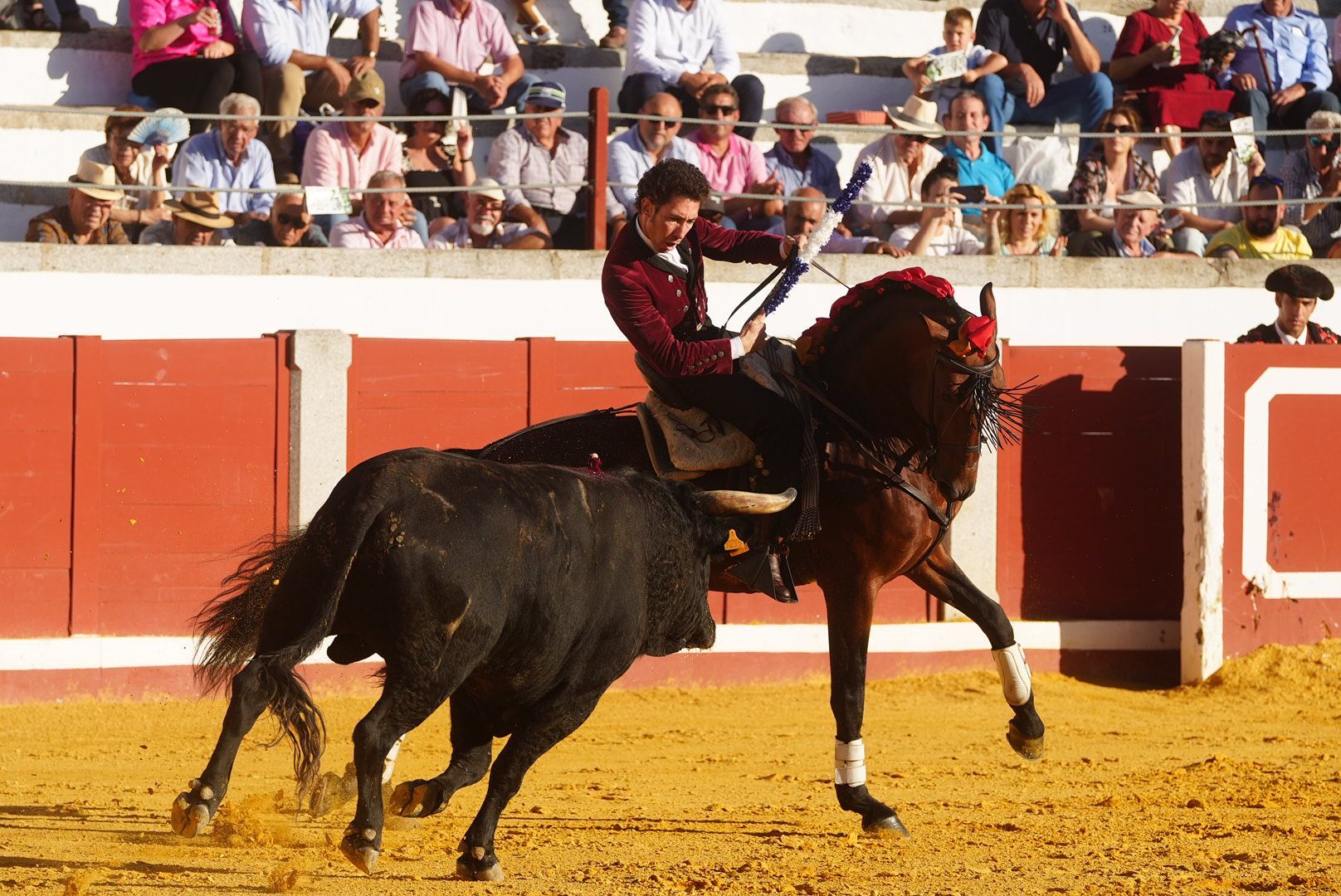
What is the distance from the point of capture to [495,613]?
4.01 meters

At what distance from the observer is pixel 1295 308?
8.93 meters

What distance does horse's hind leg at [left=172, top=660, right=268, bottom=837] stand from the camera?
4055mm

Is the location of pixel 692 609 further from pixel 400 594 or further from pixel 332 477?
pixel 332 477

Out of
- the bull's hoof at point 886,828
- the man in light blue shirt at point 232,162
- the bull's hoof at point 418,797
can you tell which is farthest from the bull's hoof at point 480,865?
the man in light blue shirt at point 232,162

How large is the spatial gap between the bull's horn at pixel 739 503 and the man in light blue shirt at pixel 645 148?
4.85 meters

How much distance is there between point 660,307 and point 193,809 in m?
2.11

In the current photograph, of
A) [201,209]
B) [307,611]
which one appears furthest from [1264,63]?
[307,611]

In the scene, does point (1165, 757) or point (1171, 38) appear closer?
point (1165, 757)

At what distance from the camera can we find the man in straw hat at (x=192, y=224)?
8531 mm

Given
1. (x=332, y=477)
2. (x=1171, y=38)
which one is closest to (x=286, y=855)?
(x=332, y=477)

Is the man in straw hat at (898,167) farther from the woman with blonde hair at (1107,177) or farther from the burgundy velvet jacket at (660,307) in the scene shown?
the burgundy velvet jacket at (660,307)

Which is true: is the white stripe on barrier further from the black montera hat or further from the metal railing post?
the metal railing post

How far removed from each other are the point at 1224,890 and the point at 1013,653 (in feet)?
4.95

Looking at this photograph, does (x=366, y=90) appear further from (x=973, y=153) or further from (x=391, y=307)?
(x=973, y=153)
